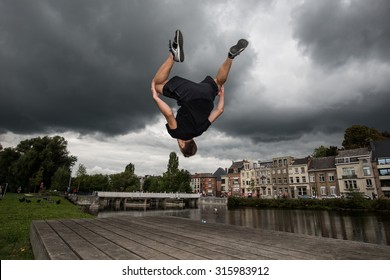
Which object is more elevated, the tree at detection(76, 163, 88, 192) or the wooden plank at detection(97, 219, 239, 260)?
the tree at detection(76, 163, 88, 192)

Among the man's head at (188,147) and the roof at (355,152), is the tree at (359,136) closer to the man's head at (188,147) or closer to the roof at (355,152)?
the roof at (355,152)

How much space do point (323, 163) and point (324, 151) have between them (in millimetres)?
15130

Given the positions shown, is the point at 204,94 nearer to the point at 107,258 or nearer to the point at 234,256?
the point at 234,256

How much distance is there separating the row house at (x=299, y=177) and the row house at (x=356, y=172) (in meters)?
7.49

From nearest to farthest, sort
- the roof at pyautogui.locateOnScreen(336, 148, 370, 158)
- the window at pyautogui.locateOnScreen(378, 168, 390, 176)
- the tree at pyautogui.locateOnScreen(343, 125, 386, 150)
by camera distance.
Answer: the window at pyautogui.locateOnScreen(378, 168, 390, 176) < the roof at pyautogui.locateOnScreen(336, 148, 370, 158) < the tree at pyautogui.locateOnScreen(343, 125, 386, 150)

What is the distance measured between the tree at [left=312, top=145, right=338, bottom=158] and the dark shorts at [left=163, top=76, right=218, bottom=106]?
71.4 m

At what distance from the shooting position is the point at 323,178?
5381 cm

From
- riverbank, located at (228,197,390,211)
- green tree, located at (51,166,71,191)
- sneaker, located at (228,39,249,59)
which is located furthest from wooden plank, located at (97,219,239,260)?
green tree, located at (51,166,71,191)

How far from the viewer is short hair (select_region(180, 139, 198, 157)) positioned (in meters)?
4.69

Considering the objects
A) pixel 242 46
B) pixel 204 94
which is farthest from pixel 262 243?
pixel 242 46

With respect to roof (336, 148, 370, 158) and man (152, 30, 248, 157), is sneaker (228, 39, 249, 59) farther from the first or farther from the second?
roof (336, 148, 370, 158)

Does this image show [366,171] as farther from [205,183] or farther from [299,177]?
[205,183]

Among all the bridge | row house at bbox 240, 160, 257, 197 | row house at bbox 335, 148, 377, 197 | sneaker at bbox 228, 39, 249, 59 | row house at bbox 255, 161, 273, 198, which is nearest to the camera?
sneaker at bbox 228, 39, 249, 59

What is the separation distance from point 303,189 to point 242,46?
60681 mm
